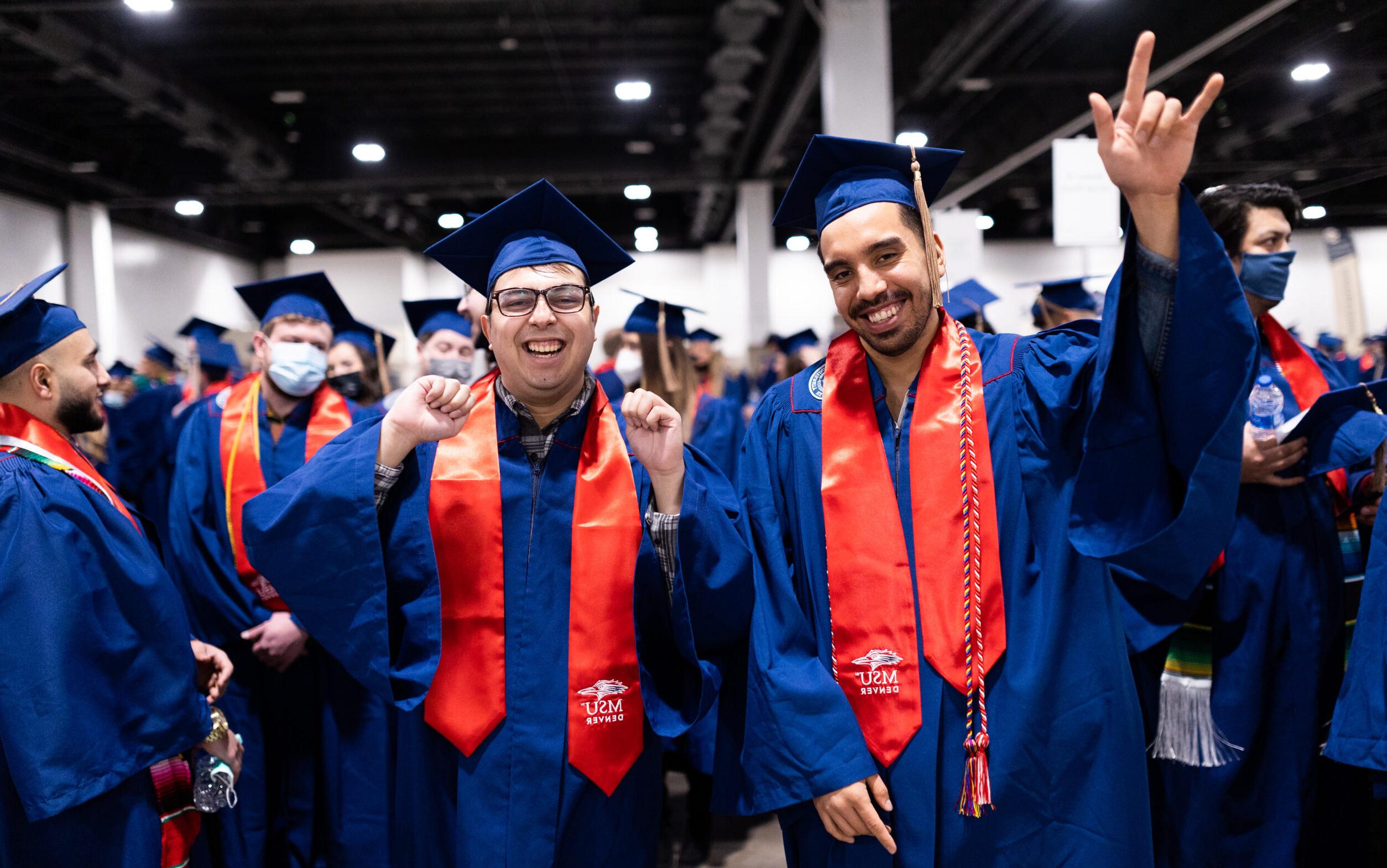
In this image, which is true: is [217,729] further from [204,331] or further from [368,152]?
[368,152]

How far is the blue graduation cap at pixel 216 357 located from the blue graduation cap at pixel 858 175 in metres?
4.96

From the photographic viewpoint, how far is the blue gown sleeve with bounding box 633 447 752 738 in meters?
1.87

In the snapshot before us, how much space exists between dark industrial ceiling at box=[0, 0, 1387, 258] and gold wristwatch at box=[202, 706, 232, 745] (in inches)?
311

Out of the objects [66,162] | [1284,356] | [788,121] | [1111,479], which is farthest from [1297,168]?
[66,162]

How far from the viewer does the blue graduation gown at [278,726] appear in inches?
126

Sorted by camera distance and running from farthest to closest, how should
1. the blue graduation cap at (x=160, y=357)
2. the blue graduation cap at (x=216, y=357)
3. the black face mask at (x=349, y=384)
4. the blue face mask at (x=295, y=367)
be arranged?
the blue graduation cap at (x=160, y=357) < the blue graduation cap at (x=216, y=357) < the black face mask at (x=349, y=384) < the blue face mask at (x=295, y=367)

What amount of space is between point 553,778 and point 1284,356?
7.72ft

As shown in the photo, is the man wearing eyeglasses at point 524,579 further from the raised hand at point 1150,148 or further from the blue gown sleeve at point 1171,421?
the raised hand at point 1150,148

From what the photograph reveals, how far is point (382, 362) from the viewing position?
4.87m

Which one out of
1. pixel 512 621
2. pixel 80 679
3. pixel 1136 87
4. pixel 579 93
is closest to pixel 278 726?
pixel 80 679

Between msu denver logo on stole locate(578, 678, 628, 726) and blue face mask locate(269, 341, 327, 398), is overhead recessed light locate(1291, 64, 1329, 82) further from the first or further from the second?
msu denver logo on stole locate(578, 678, 628, 726)

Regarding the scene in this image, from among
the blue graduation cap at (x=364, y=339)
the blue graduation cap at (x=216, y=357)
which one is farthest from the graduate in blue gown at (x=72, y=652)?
the blue graduation cap at (x=216, y=357)

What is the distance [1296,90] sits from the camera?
11.6m

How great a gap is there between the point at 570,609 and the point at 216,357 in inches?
192
